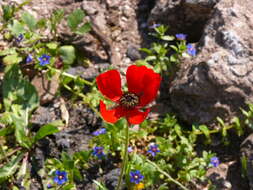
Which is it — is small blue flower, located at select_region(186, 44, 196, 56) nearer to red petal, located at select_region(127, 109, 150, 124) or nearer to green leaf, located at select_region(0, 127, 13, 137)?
red petal, located at select_region(127, 109, 150, 124)

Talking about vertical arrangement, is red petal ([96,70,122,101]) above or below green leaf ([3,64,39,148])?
above

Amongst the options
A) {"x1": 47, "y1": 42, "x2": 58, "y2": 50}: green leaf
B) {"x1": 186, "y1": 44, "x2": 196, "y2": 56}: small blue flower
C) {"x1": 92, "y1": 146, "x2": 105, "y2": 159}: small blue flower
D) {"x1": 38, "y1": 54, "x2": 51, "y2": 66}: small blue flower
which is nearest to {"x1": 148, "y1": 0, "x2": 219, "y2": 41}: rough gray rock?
{"x1": 186, "y1": 44, "x2": 196, "y2": 56}: small blue flower

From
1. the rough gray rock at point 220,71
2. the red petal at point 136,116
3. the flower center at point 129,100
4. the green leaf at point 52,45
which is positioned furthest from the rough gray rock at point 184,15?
the red petal at point 136,116

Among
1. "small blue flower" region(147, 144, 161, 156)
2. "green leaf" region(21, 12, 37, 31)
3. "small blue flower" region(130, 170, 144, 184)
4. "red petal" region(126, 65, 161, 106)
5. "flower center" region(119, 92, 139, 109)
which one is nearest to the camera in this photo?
"red petal" region(126, 65, 161, 106)

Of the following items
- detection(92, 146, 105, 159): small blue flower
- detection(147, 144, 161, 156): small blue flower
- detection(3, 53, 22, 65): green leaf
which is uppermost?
detection(3, 53, 22, 65): green leaf

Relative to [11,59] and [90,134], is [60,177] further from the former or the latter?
[11,59]

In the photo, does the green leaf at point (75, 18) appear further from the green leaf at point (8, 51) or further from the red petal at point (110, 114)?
the red petal at point (110, 114)
